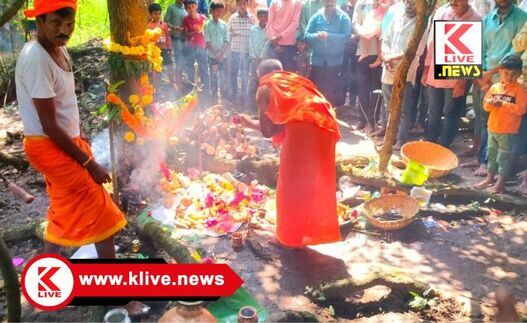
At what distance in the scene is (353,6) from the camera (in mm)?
9484

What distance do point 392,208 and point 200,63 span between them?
19.8 ft

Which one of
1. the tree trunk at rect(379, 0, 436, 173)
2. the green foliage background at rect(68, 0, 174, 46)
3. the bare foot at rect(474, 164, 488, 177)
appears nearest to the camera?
the tree trunk at rect(379, 0, 436, 173)

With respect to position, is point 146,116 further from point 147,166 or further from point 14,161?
point 14,161

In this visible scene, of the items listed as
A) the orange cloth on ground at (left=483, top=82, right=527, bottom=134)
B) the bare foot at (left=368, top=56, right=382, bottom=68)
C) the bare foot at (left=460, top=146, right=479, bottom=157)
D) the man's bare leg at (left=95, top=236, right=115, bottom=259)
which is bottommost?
the bare foot at (left=460, top=146, right=479, bottom=157)

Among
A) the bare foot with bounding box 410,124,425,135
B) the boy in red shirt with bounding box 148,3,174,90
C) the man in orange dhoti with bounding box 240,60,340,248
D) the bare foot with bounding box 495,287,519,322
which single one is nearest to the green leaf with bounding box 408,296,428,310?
the man in orange dhoti with bounding box 240,60,340,248

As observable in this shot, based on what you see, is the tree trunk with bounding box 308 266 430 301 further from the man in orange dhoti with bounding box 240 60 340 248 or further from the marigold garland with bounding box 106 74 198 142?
the marigold garland with bounding box 106 74 198 142

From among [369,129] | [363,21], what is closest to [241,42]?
[363,21]

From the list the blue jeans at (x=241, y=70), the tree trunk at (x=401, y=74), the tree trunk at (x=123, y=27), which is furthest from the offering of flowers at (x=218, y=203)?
the blue jeans at (x=241, y=70)

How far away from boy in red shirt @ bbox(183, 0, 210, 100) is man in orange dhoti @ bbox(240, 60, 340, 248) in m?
5.30

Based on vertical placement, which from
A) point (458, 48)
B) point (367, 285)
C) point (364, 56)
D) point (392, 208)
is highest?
point (458, 48)

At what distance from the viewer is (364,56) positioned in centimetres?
834

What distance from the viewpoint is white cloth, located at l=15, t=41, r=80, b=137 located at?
2887mm

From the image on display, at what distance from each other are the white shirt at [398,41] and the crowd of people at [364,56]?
0.02 meters

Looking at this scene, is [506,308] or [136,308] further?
[136,308]
